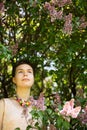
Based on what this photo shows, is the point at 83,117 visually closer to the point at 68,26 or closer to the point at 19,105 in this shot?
the point at 19,105

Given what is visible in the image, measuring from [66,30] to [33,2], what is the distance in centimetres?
37

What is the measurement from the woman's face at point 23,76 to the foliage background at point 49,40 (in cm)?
17

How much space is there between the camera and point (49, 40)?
423 cm

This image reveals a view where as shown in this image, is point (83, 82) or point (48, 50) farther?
point (48, 50)

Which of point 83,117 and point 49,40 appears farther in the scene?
point 49,40

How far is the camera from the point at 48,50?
4.64m

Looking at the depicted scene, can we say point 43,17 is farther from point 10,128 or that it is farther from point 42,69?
point 10,128

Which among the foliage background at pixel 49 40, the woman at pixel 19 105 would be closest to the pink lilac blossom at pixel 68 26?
the foliage background at pixel 49 40

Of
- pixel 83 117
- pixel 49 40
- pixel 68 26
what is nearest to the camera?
pixel 83 117

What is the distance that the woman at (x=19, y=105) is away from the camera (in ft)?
11.6

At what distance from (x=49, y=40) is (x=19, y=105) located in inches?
32.0

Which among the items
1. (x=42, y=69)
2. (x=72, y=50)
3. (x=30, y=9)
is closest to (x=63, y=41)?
(x=72, y=50)

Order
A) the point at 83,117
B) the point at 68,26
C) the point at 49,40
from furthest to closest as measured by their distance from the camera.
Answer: the point at 49,40, the point at 68,26, the point at 83,117

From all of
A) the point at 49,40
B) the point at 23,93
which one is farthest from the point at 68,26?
the point at 23,93
